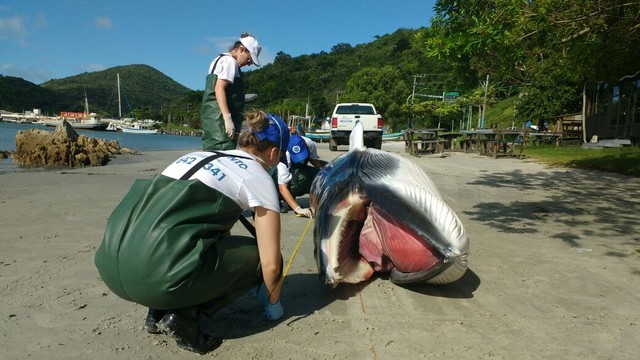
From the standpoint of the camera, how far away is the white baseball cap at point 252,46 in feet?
15.1

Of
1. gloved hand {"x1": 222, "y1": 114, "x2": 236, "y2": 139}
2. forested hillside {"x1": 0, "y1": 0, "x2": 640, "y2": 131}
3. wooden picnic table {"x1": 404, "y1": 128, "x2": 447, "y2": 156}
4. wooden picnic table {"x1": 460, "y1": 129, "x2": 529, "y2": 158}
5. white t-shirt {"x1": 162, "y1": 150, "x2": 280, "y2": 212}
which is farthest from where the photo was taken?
wooden picnic table {"x1": 404, "y1": 128, "x2": 447, "y2": 156}

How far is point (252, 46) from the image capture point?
4.64 m

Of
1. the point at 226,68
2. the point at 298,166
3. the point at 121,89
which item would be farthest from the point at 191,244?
the point at 121,89

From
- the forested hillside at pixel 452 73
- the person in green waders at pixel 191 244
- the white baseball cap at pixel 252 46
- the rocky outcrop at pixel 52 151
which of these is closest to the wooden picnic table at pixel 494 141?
the forested hillside at pixel 452 73

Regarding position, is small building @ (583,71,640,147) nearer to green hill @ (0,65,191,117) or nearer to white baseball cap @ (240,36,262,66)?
white baseball cap @ (240,36,262,66)

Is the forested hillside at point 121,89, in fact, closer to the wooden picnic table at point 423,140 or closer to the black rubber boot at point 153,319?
the wooden picnic table at point 423,140

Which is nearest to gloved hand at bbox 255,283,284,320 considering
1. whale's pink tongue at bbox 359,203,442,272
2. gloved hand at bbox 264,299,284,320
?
gloved hand at bbox 264,299,284,320

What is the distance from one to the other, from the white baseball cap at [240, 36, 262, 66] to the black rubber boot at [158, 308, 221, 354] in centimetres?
286

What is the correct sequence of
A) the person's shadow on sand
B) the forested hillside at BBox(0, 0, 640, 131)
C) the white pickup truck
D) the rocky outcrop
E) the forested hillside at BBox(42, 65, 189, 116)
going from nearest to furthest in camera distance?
the person's shadow on sand, the forested hillside at BBox(0, 0, 640, 131), the rocky outcrop, the white pickup truck, the forested hillside at BBox(42, 65, 189, 116)

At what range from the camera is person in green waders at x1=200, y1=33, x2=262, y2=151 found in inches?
177

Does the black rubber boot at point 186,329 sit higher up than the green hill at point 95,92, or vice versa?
the green hill at point 95,92

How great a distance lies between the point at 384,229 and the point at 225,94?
2.06m

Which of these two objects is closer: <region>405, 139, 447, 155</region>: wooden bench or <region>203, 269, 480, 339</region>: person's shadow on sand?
<region>203, 269, 480, 339</region>: person's shadow on sand

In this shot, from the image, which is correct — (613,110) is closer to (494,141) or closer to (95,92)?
(494,141)
